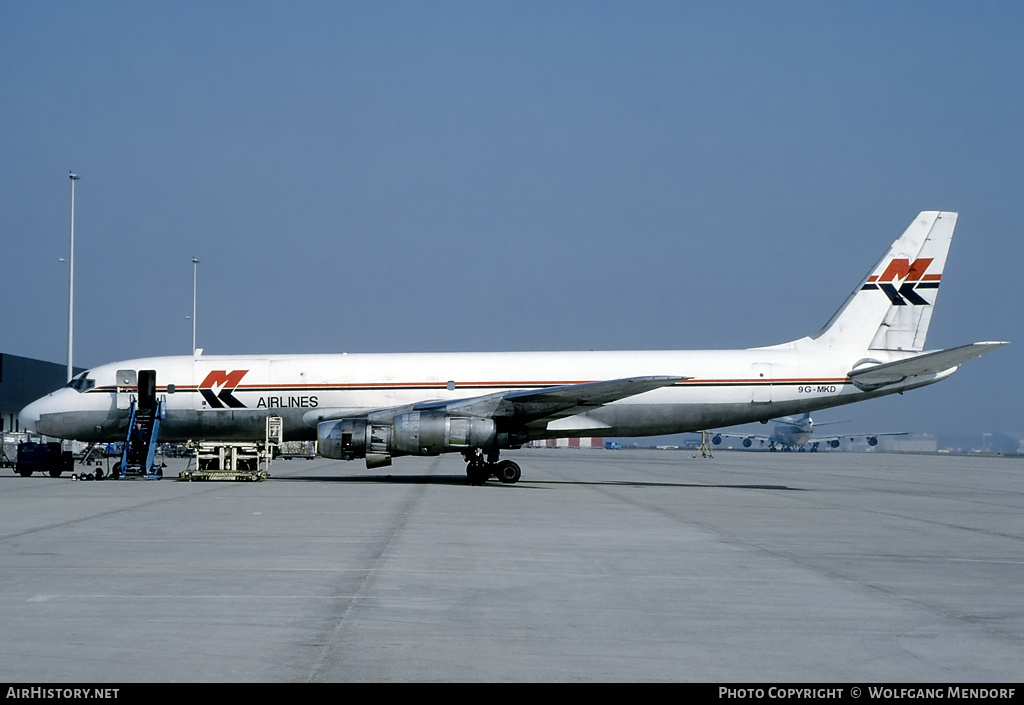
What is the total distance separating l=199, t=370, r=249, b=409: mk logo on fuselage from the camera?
29.8 metres

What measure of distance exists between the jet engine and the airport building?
48.4 meters

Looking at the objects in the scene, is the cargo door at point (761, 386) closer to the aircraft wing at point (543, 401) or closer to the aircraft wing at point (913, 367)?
the aircraft wing at point (913, 367)

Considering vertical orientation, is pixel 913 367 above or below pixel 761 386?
above

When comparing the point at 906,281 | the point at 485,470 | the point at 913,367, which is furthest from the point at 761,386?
the point at 485,470

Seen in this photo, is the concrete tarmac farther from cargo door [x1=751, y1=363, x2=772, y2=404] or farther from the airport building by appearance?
the airport building

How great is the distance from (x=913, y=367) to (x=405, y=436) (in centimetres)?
1410

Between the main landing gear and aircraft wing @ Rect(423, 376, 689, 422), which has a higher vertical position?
aircraft wing @ Rect(423, 376, 689, 422)

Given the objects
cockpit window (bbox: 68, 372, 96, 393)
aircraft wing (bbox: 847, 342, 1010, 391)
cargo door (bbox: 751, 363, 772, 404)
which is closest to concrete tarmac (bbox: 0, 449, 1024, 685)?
aircraft wing (bbox: 847, 342, 1010, 391)

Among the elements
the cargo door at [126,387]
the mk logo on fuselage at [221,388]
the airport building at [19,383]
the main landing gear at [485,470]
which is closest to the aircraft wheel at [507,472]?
the main landing gear at [485,470]

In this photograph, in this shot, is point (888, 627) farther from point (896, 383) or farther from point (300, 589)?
point (896, 383)

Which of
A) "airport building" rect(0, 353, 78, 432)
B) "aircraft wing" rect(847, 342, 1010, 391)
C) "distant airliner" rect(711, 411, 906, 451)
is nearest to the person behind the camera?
"aircraft wing" rect(847, 342, 1010, 391)

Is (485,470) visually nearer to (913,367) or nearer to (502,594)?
(913,367)

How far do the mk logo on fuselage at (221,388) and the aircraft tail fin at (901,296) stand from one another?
17.2 meters

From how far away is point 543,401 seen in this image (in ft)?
87.9
